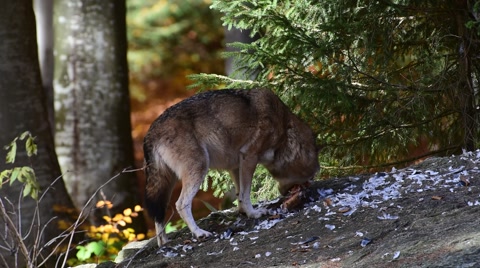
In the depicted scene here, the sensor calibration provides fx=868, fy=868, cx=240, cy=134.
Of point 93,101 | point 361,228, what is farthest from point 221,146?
point 93,101

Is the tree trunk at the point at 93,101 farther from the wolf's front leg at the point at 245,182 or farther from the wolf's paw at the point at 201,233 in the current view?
the wolf's paw at the point at 201,233

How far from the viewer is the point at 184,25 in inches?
961

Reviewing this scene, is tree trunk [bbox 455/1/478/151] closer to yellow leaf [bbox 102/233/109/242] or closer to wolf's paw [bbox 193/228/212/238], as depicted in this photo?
wolf's paw [bbox 193/228/212/238]

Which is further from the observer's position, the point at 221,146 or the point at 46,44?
the point at 46,44

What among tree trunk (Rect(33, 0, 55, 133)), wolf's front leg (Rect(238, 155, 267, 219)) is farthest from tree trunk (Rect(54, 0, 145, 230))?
wolf's front leg (Rect(238, 155, 267, 219))

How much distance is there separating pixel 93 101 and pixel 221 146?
5682 millimetres

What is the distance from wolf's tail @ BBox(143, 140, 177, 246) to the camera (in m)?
7.94

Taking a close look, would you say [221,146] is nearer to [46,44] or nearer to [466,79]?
[466,79]

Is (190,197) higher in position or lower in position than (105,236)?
higher

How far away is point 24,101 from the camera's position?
10977 millimetres

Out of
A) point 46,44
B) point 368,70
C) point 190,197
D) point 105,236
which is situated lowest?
point 105,236

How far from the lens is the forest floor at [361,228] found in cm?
602

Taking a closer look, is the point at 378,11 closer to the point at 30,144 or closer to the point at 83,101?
the point at 30,144

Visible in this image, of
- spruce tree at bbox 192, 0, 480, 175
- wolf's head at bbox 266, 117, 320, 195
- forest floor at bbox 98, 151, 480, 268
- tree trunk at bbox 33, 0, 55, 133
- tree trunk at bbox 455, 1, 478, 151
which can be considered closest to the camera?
forest floor at bbox 98, 151, 480, 268
